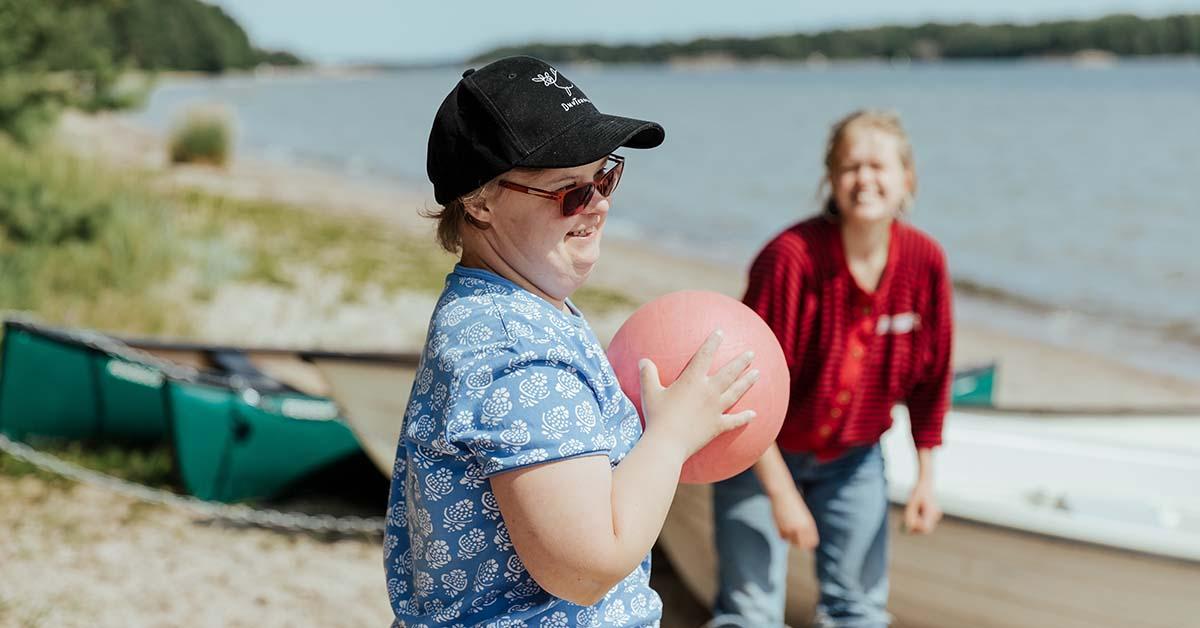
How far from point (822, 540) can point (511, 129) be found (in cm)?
224

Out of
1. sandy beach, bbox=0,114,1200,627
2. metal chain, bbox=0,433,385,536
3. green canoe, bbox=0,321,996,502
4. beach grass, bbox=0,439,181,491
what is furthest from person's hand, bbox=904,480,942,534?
beach grass, bbox=0,439,181,491

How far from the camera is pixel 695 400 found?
1.77 meters

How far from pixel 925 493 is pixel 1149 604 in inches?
42.5

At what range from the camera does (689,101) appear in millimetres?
64500

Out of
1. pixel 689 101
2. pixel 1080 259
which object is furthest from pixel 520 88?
pixel 689 101

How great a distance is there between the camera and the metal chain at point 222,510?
5684 millimetres

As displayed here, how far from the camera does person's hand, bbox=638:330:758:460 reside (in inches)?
68.3

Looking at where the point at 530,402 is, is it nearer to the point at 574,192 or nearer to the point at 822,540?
the point at 574,192

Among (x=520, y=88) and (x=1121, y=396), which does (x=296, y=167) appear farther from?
(x=520, y=88)

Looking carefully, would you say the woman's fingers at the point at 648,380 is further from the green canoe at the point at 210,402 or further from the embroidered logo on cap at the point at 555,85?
the green canoe at the point at 210,402

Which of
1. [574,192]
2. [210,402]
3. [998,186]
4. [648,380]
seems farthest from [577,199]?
[998,186]

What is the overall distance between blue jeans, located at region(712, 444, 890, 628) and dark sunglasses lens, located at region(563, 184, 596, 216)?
180 centimetres

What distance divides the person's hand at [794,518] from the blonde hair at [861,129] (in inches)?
34.2

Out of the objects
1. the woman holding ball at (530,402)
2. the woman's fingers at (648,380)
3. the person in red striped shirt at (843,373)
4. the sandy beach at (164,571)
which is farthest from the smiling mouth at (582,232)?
the sandy beach at (164,571)
